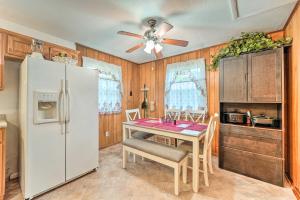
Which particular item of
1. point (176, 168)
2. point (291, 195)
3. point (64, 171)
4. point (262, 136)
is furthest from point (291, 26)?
point (64, 171)

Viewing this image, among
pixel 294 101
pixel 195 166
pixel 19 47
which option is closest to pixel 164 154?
pixel 195 166

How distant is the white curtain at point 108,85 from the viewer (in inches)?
137

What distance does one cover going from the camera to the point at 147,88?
178 inches

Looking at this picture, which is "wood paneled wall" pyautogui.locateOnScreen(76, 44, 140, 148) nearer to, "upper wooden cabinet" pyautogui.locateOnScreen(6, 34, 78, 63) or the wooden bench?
"upper wooden cabinet" pyautogui.locateOnScreen(6, 34, 78, 63)

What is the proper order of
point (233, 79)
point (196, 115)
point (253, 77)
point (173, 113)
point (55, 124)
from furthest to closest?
point (173, 113), point (196, 115), point (233, 79), point (253, 77), point (55, 124)

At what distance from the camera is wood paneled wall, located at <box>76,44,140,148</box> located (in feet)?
11.7

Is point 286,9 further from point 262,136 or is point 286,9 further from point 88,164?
point 88,164

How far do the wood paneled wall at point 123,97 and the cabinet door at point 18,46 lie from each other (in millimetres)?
1028

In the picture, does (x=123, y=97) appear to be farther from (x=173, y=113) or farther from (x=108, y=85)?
(x=173, y=113)

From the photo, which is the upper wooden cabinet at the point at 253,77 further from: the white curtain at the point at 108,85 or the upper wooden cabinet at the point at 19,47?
the upper wooden cabinet at the point at 19,47

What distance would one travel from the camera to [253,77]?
2357 mm

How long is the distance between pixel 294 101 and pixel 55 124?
338 centimetres

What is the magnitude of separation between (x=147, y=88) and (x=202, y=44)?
2017mm

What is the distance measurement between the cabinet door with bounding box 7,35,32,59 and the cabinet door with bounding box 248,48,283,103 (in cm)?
349
